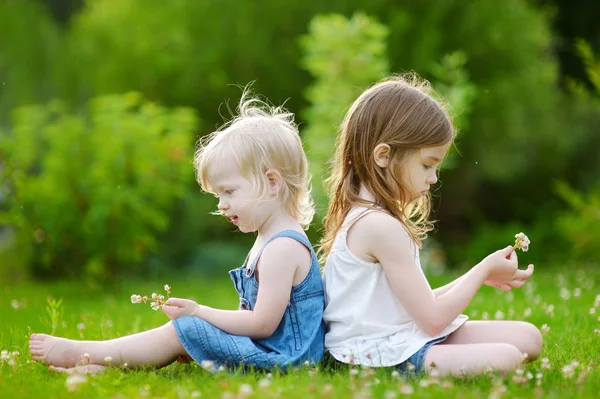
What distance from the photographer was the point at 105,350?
140 inches

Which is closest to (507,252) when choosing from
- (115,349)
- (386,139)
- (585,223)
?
(386,139)

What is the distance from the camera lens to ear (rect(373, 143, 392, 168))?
361 centimetres

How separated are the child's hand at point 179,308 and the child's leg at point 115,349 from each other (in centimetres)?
9

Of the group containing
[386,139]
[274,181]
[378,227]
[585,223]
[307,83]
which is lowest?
[378,227]

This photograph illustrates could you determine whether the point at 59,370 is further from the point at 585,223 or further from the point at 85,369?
the point at 585,223

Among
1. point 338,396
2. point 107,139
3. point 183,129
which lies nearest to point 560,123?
point 183,129

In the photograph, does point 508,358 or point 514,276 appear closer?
point 508,358

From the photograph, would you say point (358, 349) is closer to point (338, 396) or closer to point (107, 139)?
point (338, 396)

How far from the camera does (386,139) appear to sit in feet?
11.9

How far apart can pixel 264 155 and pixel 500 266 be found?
1.13 metres

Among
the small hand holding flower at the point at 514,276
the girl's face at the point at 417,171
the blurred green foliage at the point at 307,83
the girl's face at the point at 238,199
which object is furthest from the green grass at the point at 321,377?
the blurred green foliage at the point at 307,83

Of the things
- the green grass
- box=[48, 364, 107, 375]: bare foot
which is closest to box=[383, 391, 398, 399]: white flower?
the green grass

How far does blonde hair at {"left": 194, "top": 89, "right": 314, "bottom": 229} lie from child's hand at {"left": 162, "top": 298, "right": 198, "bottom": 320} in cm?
57

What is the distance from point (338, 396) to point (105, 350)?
3.94 feet
